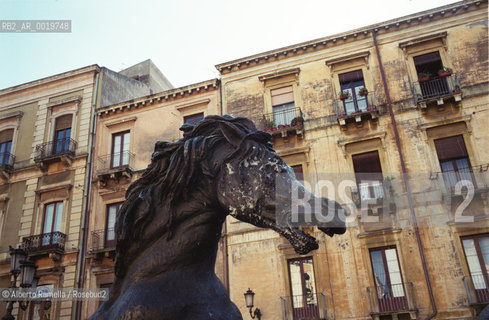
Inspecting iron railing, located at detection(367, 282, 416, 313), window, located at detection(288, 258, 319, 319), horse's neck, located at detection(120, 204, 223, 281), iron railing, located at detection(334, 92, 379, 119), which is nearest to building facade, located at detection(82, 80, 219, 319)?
iron railing, located at detection(334, 92, 379, 119)

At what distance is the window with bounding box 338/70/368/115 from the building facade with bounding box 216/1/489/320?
1.7 inches

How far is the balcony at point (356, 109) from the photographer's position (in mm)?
16984

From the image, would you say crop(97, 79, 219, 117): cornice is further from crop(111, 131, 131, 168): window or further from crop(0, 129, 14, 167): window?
crop(0, 129, 14, 167): window

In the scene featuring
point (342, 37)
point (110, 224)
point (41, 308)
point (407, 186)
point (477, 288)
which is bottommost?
point (477, 288)

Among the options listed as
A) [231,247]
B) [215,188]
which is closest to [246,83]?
[231,247]

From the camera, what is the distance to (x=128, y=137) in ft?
69.4

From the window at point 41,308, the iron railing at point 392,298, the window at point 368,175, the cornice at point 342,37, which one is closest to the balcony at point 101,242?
the window at point 41,308

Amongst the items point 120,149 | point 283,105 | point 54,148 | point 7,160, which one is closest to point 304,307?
point 283,105

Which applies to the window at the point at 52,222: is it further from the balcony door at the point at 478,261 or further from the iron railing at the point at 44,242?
the balcony door at the point at 478,261

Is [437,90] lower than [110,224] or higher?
higher

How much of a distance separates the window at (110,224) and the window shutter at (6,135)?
25.6 ft

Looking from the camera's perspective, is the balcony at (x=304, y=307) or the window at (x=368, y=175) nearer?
the balcony at (x=304, y=307)

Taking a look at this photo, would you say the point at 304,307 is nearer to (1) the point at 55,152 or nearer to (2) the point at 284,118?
(2) the point at 284,118

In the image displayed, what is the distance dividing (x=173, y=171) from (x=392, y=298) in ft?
47.3
